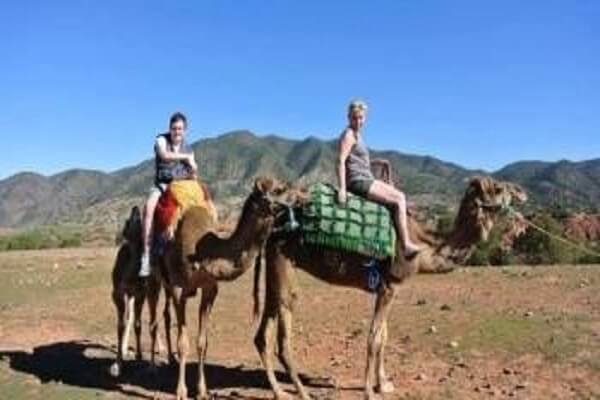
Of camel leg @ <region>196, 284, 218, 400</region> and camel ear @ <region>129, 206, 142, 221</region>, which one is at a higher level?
camel ear @ <region>129, 206, 142, 221</region>

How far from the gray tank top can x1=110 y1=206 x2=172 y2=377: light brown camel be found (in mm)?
2916

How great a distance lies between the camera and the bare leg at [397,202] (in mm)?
11102

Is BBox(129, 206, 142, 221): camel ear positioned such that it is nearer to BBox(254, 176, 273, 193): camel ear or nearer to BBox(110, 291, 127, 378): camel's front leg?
BBox(110, 291, 127, 378): camel's front leg

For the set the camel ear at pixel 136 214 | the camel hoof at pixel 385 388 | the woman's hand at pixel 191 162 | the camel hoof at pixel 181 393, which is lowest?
the camel hoof at pixel 385 388

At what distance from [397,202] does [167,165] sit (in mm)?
2965

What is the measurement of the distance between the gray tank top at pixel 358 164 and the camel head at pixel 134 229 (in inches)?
121

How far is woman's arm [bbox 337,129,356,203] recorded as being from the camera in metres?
11.1

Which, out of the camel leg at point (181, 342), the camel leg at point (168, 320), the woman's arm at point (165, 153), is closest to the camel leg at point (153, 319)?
the camel leg at point (168, 320)

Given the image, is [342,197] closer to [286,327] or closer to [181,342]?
[286,327]

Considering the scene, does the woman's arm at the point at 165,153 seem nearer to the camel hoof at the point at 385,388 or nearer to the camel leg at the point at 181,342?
the camel leg at the point at 181,342

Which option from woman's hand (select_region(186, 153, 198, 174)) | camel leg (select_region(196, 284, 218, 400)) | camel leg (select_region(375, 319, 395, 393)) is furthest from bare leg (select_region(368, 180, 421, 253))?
woman's hand (select_region(186, 153, 198, 174))

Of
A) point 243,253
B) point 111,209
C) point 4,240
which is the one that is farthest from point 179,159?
point 111,209

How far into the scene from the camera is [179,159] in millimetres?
12125

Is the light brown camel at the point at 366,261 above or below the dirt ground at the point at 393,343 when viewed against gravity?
above
